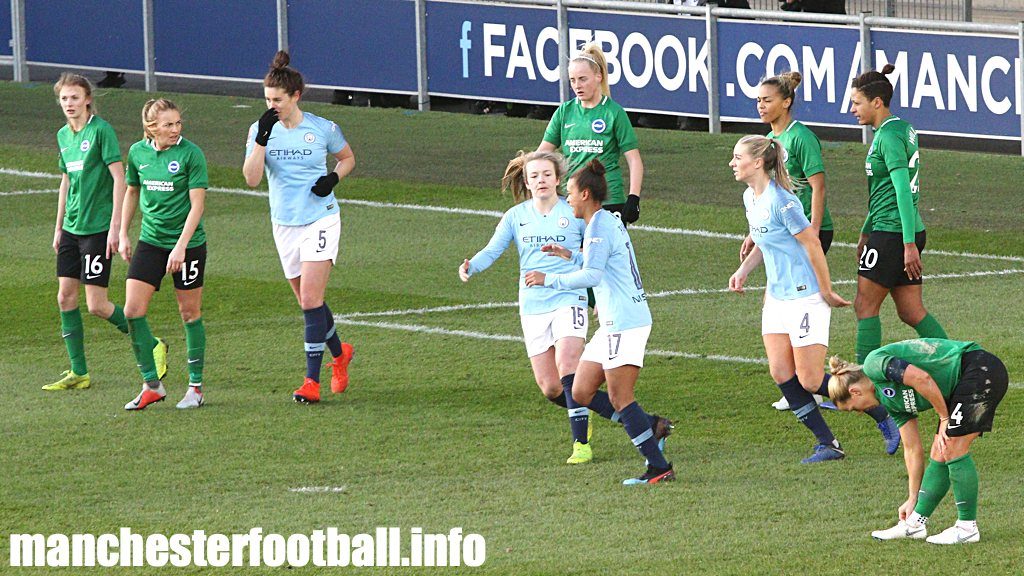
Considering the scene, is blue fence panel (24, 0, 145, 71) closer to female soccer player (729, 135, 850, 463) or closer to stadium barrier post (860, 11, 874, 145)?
stadium barrier post (860, 11, 874, 145)

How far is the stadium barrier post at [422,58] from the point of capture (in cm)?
2653

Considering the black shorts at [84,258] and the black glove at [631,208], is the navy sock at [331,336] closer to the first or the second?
the black shorts at [84,258]

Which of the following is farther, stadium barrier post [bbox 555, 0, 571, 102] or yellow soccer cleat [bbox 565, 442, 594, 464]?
stadium barrier post [bbox 555, 0, 571, 102]

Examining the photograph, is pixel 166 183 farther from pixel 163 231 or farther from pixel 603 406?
pixel 603 406

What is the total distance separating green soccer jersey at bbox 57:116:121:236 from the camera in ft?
38.8

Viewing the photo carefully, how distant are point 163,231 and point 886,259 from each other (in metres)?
4.46

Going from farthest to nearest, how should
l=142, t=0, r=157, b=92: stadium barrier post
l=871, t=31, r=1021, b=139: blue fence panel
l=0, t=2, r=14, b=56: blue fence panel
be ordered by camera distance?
1. l=0, t=2, r=14, b=56: blue fence panel
2. l=142, t=0, r=157, b=92: stadium barrier post
3. l=871, t=31, r=1021, b=139: blue fence panel

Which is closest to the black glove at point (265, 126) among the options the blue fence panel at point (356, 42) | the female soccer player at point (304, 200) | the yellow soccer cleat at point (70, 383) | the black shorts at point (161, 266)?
the female soccer player at point (304, 200)

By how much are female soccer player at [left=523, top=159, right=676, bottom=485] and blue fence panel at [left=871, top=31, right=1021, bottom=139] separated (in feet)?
42.8

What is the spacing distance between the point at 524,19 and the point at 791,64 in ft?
13.7

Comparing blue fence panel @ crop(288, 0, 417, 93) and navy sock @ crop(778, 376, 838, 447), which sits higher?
blue fence panel @ crop(288, 0, 417, 93)

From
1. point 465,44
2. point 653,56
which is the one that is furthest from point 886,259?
point 465,44

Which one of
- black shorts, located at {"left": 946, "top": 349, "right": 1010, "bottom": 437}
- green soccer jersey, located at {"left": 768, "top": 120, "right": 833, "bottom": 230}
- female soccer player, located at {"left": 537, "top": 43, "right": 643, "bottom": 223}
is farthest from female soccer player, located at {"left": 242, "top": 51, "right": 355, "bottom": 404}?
black shorts, located at {"left": 946, "top": 349, "right": 1010, "bottom": 437}

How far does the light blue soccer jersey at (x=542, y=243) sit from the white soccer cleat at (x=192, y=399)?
2.47 m
